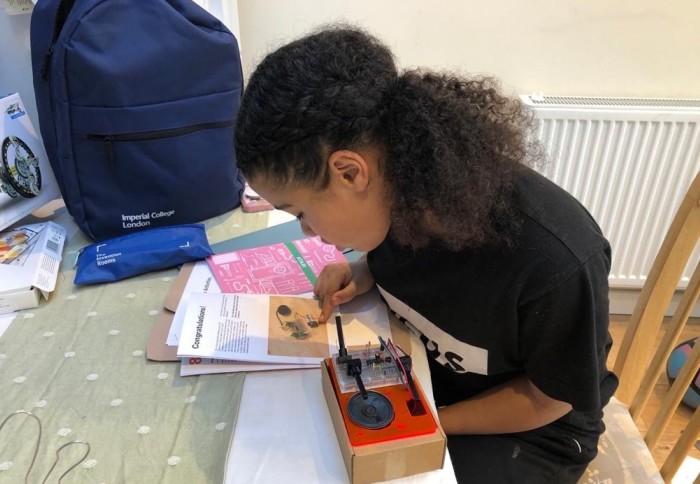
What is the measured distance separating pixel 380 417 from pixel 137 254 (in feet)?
1.82

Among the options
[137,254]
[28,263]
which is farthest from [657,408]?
[28,263]

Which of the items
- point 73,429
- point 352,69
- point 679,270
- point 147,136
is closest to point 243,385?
point 73,429

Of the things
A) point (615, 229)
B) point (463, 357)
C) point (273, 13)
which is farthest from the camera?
point (615, 229)

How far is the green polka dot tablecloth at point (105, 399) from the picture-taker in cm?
58

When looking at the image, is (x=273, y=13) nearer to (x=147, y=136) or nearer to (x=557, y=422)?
(x=147, y=136)

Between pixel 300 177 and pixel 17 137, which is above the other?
pixel 300 177

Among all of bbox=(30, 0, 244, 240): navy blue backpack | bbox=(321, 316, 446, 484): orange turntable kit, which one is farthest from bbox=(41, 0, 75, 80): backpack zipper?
bbox=(321, 316, 446, 484): orange turntable kit

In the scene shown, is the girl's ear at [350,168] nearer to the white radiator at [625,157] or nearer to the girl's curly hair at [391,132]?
the girl's curly hair at [391,132]

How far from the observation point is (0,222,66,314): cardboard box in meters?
0.82

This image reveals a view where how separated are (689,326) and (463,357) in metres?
1.59

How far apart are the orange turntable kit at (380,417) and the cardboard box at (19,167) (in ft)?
2.40

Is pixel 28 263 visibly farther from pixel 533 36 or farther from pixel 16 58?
pixel 533 36

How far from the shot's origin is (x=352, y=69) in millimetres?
604

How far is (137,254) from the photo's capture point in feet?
3.02
